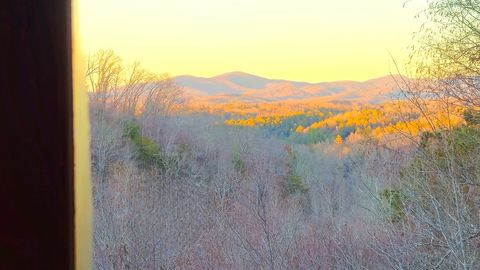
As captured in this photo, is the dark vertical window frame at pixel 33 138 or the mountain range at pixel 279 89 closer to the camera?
the dark vertical window frame at pixel 33 138

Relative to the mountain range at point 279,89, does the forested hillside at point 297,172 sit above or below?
below

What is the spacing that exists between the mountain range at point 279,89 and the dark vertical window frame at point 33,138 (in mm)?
1589

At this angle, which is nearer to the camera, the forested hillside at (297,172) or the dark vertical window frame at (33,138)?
the dark vertical window frame at (33,138)

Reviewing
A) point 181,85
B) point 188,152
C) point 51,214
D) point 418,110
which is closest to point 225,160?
point 188,152

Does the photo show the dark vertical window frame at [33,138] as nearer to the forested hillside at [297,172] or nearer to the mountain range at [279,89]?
the forested hillside at [297,172]

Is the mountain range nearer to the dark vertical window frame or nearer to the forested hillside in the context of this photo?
the forested hillside

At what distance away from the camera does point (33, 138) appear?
10.5 inches

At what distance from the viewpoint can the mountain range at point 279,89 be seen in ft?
5.86

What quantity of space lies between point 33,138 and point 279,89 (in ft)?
5.50

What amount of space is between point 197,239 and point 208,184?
248 mm

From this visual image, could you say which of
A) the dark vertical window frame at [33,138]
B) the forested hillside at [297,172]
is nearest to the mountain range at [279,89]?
the forested hillside at [297,172]

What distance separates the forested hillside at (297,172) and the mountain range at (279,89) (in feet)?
0.05

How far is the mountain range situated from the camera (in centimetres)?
179

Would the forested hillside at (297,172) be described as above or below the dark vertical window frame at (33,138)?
below
